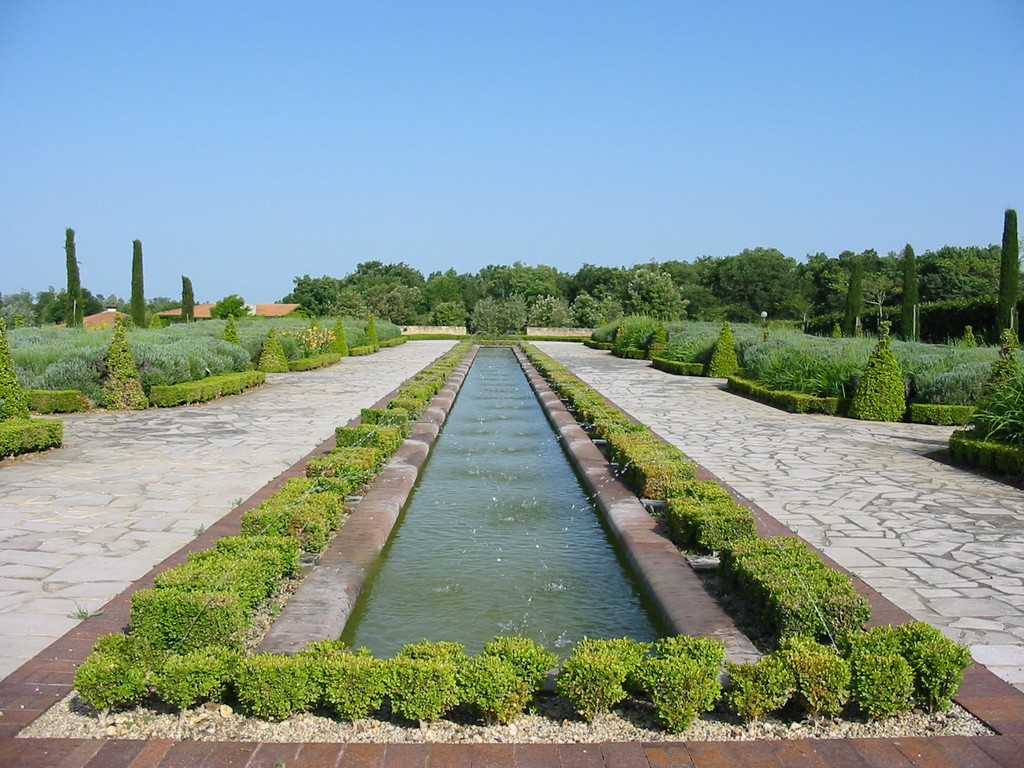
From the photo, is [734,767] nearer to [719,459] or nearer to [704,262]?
[719,459]

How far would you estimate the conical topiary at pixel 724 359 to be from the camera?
1847 centimetres

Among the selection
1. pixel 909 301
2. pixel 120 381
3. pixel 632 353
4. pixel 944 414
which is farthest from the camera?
pixel 632 353

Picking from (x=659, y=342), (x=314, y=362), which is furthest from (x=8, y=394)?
(x=659, y=342)

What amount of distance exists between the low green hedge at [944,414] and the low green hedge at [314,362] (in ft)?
43.7

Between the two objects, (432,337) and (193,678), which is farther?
(432,337)

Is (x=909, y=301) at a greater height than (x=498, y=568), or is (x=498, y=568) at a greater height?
(x=909, y=301)

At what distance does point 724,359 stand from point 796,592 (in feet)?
50.9

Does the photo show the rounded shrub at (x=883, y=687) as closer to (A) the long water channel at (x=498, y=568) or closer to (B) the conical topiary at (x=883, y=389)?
(A) the long water channel at (x=498, y=568)

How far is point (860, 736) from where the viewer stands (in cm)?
277

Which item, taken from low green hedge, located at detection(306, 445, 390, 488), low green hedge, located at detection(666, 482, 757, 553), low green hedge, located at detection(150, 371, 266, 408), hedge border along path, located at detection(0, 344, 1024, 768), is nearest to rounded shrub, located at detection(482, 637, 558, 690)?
hedge border along path, located at detection(0, 344, 1024, 768)

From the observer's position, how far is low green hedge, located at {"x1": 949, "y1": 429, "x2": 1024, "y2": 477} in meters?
6.95

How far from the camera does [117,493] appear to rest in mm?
6129

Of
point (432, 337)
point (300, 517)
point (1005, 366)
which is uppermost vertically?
point (1005, 366)

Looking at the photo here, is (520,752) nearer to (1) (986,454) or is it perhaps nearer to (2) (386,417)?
(1) (986,454)
